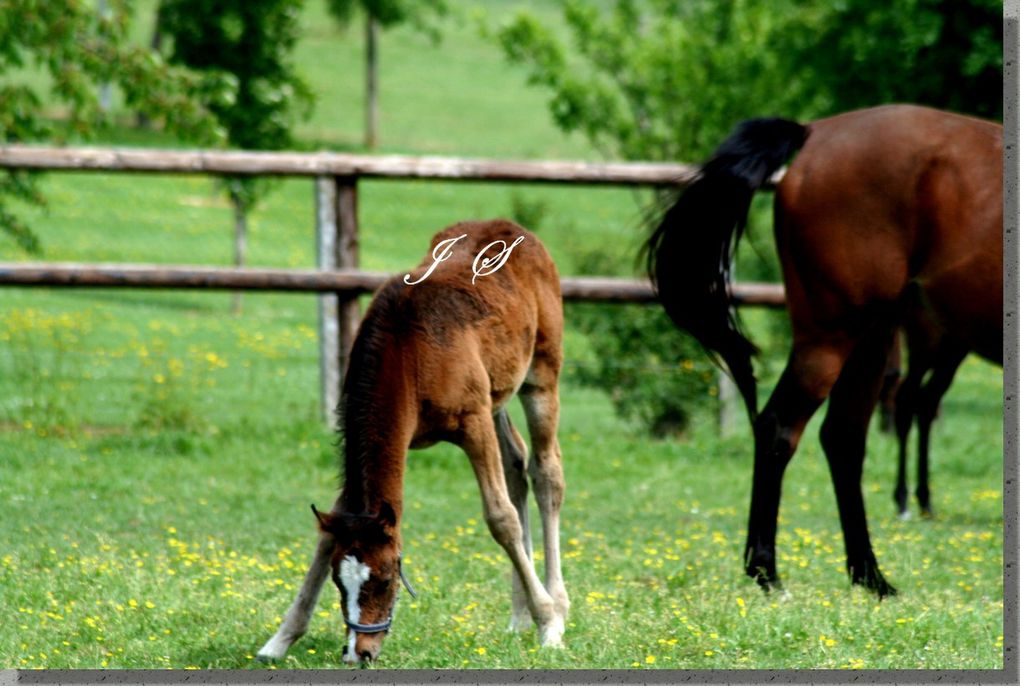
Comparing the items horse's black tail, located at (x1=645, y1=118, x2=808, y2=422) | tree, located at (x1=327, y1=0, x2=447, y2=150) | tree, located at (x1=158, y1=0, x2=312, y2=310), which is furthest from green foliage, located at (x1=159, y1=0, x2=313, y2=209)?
tree, located at (x1=327, y1=0, x2=447, y2=150)

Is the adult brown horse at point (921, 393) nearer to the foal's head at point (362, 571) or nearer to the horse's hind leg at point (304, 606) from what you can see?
the horse's hind leg at point (304, 606)

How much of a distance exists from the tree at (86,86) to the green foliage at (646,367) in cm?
304

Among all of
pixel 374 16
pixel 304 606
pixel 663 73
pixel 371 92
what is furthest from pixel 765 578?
pixel 371 92

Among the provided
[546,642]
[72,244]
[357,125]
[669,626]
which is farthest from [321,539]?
[357,125]

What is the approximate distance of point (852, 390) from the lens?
552cm

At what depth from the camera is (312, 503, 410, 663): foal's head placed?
3586 millimetres

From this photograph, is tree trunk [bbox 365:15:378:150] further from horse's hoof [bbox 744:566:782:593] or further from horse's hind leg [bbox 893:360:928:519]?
horse's hoof [bbox 744:566:782:593]

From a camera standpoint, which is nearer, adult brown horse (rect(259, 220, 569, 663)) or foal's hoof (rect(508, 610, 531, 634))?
adult brown horse (rect(259, 220, 569, 663))

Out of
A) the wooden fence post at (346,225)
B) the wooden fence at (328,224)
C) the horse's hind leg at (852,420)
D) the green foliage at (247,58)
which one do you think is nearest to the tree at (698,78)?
the wooden fence at (328,224)

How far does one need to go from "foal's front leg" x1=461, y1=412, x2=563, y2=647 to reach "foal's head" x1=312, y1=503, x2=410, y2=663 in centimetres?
47

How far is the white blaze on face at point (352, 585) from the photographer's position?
358 centimetres

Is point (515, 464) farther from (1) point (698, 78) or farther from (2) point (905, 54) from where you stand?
(1) point (698, 78)

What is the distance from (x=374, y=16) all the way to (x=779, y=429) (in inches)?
927

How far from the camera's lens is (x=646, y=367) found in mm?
8773
